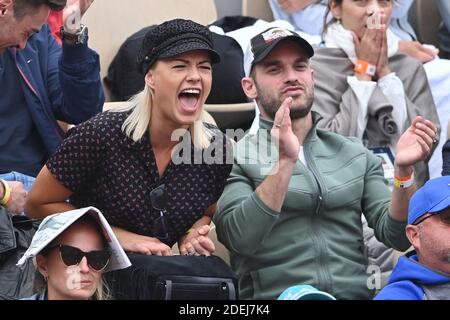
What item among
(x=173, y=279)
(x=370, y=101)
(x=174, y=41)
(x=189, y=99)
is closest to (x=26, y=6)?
(x=174, y=41)

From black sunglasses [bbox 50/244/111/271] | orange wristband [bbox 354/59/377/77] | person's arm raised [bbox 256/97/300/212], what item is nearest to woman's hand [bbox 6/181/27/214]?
black sunglasses [bbox 50/244/111/271]

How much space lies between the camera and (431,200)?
3064 mm

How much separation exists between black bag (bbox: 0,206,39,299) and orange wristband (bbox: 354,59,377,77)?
1.82 m

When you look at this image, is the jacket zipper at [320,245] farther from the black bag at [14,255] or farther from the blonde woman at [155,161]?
the black bag at [14,255]

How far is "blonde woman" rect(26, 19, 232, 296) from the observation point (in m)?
3.27

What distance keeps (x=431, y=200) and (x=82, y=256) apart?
1.06 metres

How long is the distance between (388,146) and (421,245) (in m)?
1.33

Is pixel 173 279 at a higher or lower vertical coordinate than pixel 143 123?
lower

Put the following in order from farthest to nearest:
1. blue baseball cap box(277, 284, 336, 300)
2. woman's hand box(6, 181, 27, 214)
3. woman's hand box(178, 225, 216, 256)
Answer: woman's hand box(6, 181, 27, 214) → woman's hand box(178, 225, 216, 256) → blue baseball cap box(277, 284, 336, 300)

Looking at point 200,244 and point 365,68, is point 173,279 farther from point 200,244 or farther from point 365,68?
point 365,68

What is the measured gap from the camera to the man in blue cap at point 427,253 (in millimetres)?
2965

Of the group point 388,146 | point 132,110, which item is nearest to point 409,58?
point 388,146

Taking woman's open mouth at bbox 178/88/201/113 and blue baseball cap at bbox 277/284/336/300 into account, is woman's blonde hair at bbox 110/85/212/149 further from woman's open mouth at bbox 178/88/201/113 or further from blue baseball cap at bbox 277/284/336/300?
blue baseball cap at bbox 277/284/336/300
